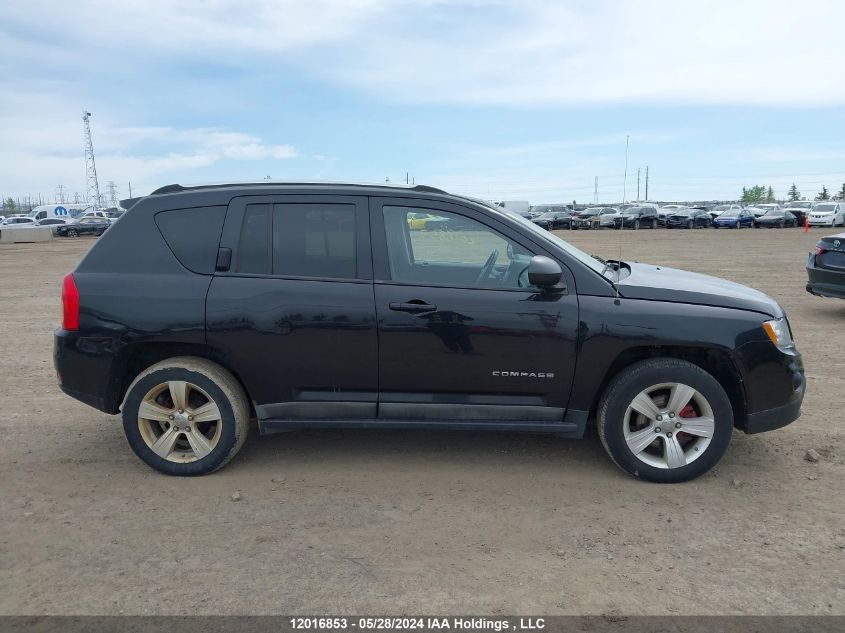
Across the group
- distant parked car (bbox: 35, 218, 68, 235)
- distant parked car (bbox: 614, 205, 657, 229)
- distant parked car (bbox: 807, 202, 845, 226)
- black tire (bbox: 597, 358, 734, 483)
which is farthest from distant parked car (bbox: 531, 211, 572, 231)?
black tire (bbox: 597, 358, 734, 483)

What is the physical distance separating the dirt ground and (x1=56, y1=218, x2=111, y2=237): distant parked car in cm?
3992

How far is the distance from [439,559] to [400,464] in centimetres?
123

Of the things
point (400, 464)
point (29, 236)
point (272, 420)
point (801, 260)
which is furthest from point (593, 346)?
point (29, 236)

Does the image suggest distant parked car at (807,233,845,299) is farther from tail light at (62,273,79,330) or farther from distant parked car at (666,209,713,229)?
distant parked car at (666,209,713,229)

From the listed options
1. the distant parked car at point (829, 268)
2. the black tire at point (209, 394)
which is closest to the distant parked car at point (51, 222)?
the distant parked car at point (829, 268)

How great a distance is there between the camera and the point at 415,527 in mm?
3676

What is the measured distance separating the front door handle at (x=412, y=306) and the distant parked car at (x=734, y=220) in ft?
157

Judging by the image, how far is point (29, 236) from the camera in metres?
36.7

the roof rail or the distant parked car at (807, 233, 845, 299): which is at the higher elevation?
the roof rail

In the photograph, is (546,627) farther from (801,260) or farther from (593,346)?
(801,260)

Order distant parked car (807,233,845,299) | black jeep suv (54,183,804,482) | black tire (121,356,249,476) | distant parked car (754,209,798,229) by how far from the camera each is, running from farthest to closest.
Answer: distant parked car (754,209,798,229) < distant parked car (807,233,845,299) < black tire (121,356,249,476) < black jeep suv (54,183,804,482)

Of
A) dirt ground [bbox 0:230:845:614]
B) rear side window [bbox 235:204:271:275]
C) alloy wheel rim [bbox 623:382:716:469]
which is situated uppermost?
rear side window [bbox 235:204:271:275]

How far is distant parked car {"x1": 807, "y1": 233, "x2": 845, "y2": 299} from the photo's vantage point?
914 cm

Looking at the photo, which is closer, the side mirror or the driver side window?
the side mirror
